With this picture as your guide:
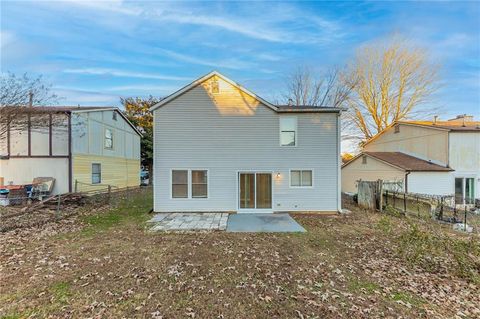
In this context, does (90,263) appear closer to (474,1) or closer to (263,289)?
(263,289)

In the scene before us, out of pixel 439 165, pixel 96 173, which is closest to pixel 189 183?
pixel 96 173

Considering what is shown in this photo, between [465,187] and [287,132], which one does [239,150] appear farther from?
[465,187]

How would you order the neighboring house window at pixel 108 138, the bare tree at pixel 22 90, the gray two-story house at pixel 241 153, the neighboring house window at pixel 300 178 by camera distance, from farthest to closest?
the neighboring house window at pixel 108 138 < the neighboring house window at pixel 300 178 < the gray two-story house at pixel 241 153 < the bare tree at pixel 22 90

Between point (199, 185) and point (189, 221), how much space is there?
2454 millimetres

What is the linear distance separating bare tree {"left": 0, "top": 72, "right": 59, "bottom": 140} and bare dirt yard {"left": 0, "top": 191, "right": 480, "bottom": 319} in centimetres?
563

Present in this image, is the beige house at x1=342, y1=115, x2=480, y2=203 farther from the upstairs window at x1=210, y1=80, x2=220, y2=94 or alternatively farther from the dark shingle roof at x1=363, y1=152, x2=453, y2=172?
the upstairs window at x1=210, y1=80, x2=220, y2=94

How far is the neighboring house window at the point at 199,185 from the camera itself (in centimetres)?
1269

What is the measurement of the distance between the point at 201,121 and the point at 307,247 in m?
8.12

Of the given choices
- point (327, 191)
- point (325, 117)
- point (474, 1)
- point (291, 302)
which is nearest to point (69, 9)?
point (325, 117)

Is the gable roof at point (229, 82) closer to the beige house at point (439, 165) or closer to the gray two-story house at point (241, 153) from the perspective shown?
the gray two-story house at point (241, 153)

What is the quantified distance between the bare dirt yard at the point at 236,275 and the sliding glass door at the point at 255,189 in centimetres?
431

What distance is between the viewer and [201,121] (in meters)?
12.7

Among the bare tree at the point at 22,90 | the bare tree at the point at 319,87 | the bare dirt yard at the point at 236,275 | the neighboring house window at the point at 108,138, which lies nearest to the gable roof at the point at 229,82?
the bare tree at the point at 22,90

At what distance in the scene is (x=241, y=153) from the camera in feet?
41.9
